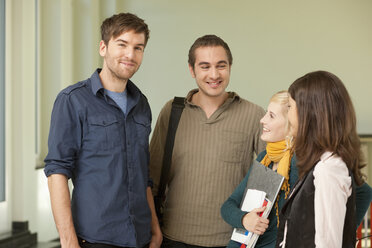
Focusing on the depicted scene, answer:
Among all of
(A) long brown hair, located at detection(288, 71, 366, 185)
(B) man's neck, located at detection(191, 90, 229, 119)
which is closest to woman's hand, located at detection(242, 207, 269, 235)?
(A) long brown hair, located at detection(288, 71, 366, 185)

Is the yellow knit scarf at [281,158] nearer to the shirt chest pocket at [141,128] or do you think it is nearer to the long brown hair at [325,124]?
the long brown hair at [325,124]

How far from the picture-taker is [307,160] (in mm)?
1617

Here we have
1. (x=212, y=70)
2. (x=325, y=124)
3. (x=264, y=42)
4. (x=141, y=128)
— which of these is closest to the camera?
(x=325, y=124)

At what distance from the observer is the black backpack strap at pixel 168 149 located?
2.43 m

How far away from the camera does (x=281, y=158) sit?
6.62ft

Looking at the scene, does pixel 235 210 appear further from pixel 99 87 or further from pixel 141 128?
pixel 99 87

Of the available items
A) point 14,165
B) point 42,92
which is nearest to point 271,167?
point 14,165

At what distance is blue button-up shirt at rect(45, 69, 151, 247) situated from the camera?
191 cm

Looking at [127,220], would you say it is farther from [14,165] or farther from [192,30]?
[192,30]

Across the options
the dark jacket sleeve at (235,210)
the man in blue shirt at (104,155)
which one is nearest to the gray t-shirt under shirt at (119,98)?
the man in blue shirt at (104,155)

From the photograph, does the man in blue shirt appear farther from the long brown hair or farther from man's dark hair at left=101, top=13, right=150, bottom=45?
the long brown hair

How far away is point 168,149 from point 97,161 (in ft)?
1.80

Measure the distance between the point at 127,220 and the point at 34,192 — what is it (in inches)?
132

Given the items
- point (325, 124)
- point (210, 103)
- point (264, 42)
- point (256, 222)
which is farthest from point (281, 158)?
point (264, 42)
